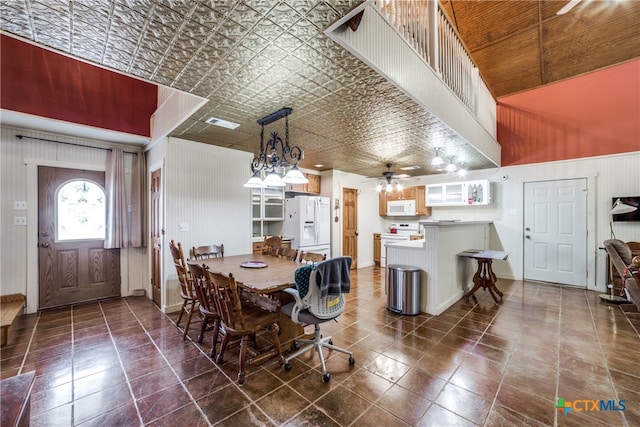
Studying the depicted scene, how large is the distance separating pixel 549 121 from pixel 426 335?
16.4 feet

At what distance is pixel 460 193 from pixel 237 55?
562 centimetres

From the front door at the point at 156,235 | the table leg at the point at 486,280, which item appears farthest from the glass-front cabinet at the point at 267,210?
the table leg at the point at 486,280

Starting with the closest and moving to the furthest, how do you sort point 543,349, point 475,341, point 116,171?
1. point 543,349
2. point 475,341
3. point 116,171

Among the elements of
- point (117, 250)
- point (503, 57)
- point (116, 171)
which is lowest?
point (117, 250)

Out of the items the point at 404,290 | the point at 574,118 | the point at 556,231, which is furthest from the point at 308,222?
the point at 574,118

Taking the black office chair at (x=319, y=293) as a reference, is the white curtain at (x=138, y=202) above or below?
above

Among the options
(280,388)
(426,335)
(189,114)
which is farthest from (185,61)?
→ (426,335)

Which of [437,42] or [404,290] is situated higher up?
[437,42]

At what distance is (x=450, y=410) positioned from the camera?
5.75 feet

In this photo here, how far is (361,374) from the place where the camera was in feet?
7.09

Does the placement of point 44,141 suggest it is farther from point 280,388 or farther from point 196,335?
point 280,388

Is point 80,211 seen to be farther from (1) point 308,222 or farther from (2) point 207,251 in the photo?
(1) point 308,222

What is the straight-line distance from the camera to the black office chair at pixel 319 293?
2068 mm

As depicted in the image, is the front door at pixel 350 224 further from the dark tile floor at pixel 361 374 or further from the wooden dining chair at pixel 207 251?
the wooden dining chair at pixel 207 251
